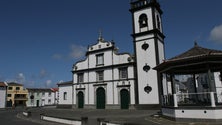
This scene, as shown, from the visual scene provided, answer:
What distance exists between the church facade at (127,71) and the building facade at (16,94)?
38732 mm

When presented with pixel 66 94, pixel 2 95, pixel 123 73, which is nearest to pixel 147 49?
pixel 123 73

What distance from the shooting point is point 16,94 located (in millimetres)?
63594

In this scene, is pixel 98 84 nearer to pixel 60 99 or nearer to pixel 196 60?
pixel 60 99

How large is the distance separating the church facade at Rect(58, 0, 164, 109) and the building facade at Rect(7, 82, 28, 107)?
3873 centimetres

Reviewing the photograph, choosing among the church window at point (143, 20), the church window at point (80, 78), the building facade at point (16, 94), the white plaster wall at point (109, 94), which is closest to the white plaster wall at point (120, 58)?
the white plaster wall at point (109, 94)

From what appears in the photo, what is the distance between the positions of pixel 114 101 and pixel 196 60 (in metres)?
17.2

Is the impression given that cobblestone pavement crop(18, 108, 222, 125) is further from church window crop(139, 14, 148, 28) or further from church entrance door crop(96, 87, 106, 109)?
church window crop(139, 14, 148, 28)

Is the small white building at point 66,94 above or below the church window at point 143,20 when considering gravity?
below

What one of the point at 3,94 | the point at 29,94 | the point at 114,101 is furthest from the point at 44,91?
the point at 114,101

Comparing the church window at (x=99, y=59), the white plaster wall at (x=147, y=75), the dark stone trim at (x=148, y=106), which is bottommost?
the dark stone trim at (x=148, y=106)

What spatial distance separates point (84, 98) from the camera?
31.4m

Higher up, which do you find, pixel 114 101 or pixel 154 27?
pixel 154 27

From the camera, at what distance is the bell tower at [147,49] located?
2464cm

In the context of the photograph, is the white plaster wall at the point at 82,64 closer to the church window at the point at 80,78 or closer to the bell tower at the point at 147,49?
the church window at the point at 80,78
